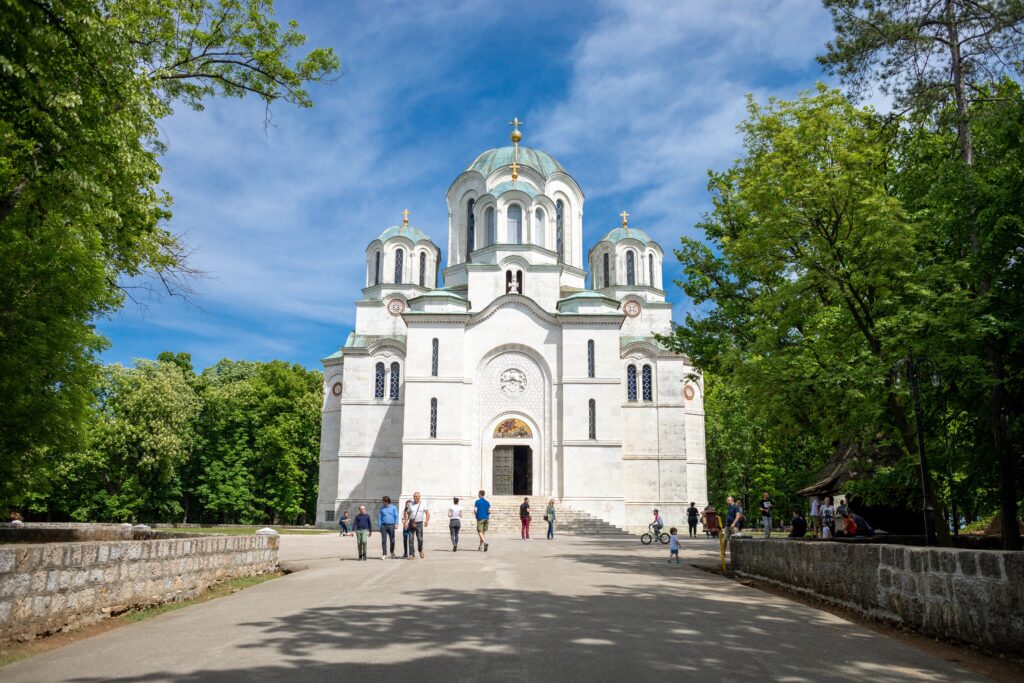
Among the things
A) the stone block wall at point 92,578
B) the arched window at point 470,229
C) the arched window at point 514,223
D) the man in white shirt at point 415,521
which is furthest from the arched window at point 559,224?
the stone block wall at point 92,578

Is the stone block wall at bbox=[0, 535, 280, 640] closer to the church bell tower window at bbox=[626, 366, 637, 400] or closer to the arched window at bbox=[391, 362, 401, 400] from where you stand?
the arched window at bbox=[391, 362, 401, 400]

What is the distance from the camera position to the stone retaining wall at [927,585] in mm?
6637

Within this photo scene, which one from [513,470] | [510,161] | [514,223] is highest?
[510,161]

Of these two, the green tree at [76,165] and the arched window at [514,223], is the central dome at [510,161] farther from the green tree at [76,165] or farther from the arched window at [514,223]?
the green tree at [76,165]

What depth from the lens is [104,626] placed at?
325 inches

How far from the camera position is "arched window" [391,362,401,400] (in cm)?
3794

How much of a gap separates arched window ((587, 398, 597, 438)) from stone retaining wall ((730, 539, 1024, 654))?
22163mm

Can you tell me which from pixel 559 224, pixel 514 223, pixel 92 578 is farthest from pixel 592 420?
pixel 92 578

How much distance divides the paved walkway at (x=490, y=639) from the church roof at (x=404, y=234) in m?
32.8

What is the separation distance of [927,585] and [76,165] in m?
10.7

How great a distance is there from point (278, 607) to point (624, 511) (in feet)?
84.6

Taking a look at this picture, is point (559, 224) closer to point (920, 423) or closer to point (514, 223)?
point (514, 223)

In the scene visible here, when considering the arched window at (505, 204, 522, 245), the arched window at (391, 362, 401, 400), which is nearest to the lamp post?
the arched window at (391, 362, 401, 400)

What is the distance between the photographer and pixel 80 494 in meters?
39.8
